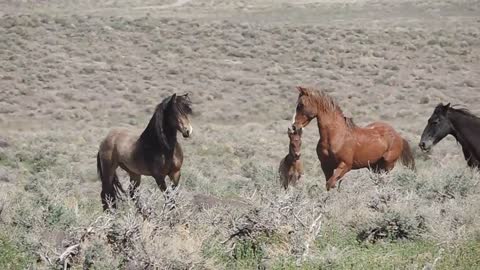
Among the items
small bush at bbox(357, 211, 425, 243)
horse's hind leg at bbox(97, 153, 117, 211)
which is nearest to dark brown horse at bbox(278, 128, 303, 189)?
horse's hind leg at bbox(97, 153, 117, 211)

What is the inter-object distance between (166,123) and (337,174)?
2.59 meters

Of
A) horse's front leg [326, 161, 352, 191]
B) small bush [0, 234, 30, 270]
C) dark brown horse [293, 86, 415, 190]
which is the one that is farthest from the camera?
dark brown horse [293, 86, 415, 190]

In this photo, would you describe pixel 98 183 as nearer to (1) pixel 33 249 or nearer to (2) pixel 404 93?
(1) pixel 33 249

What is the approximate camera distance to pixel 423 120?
88.7 ft

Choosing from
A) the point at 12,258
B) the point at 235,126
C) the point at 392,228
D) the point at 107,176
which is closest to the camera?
the point at 12,258

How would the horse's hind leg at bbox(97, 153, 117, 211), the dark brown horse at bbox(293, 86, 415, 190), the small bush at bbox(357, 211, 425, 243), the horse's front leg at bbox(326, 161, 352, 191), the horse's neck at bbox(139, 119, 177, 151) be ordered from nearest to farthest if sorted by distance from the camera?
the small bush at bbox(357, 211, 425, 243)
the horse's front leg at bbox(326, 161, 352, 191)
the horse's neck at bbox(139, 119, 177, 151)
the dark brown horse at bbox(293, 86, 415, 190)
the horse's hind leg at bbox(97, 153, 117, 211)

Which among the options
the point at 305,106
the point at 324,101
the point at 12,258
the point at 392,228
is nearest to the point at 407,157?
the point at 324,101

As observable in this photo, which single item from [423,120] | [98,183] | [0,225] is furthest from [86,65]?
[0,225]

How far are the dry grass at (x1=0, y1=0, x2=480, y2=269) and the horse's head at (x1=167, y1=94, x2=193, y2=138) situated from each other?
107 centimetres

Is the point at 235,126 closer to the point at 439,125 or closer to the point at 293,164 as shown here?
the point at 293,164

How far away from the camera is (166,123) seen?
443 inches

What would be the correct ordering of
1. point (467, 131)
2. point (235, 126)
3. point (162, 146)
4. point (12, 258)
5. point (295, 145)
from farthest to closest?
point (235, 126) → point (295, 145) → point (162, 146) → point (467, 131) → point (12, 258)

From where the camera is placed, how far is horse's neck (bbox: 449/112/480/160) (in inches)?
416

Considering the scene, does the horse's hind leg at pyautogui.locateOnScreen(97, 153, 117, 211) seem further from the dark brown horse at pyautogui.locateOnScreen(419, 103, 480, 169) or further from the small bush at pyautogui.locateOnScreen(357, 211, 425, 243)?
the small bush at pyautogui.locateOnScreen(357, 211, 425, 243)
